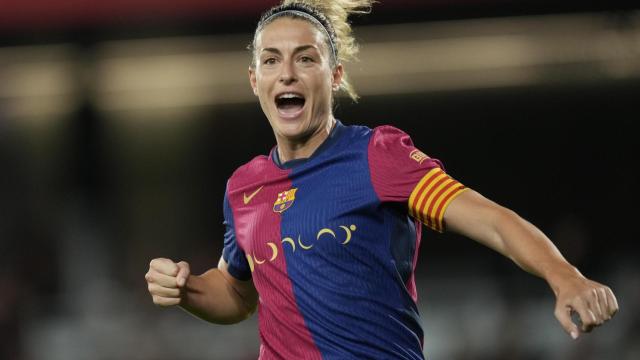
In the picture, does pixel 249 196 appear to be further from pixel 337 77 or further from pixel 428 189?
pixel 428 189

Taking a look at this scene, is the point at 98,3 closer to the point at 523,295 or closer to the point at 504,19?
the point at 504,19

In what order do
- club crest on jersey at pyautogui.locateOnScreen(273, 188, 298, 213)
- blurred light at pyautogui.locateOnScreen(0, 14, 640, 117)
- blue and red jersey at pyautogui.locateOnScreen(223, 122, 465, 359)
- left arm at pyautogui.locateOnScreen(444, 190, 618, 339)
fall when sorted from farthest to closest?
1. blurred light at pyautogui.locateOnScreen(0, 14, 640, 117)
2. club crest on jersey at pyautogui.locateOnScreen(273, 188, 298, 213)
3. blue and red jersey at pyautogui.locateOnScreen(223, 122, 465, 359)
4. left arm at pyautogui.locateOnScreen(444, 190, 618, 339)

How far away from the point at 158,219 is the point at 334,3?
12.3 feet

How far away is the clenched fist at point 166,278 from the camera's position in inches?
95.1

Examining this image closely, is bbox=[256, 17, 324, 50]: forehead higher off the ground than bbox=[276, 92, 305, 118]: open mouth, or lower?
higher

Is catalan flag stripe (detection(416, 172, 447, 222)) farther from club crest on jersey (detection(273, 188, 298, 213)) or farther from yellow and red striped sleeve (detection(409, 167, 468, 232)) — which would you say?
club crest on jersey (detection(273, 188, 298, 213))

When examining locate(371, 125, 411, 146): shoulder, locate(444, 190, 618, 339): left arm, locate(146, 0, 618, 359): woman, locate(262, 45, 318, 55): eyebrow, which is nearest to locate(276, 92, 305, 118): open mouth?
locate(146, 0, 618, 359): woman

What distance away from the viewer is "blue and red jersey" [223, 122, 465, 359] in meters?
2.33

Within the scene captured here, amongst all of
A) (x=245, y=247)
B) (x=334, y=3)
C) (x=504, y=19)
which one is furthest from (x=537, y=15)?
(x=245, y=247)

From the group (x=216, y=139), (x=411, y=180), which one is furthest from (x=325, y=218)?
(x=216, y=139)

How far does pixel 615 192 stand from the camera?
244 inches

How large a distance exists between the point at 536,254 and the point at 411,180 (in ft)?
1.29

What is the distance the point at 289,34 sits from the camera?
2.60 metres

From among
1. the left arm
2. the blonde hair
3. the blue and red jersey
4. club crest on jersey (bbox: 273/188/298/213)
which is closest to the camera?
the left arm
